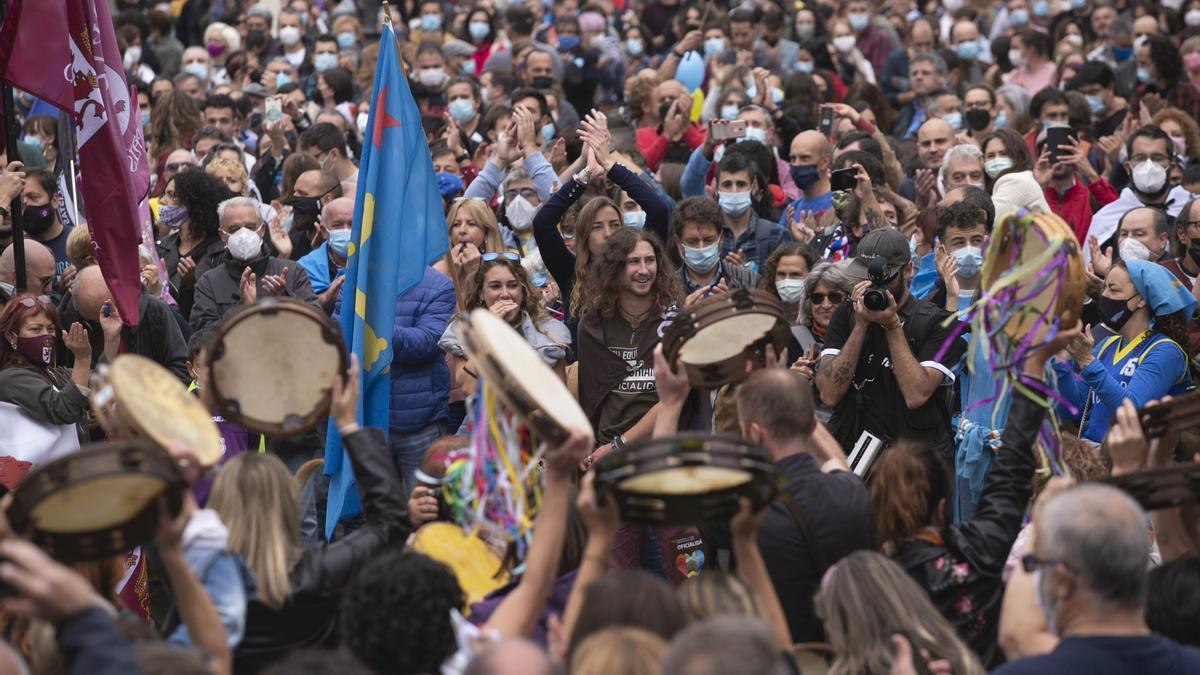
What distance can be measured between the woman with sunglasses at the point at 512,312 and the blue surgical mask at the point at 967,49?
29.4 feet

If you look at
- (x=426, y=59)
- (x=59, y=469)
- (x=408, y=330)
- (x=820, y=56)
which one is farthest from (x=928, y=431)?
(x=820, y=56)

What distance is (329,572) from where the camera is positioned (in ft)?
15.4

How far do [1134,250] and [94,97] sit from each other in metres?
5.58

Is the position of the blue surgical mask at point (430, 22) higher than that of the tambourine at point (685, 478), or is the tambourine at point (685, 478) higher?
the tambourine at point (685, 478)

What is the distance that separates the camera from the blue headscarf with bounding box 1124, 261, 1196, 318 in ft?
24.5

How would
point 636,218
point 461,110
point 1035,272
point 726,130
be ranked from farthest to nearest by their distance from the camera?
point 461,110
point 726,130
point 636,218
point 1035,272

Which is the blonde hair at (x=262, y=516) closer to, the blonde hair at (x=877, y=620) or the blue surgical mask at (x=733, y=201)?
the blonde hair at (x=877, y=620)

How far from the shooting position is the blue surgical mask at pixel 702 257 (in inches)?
333

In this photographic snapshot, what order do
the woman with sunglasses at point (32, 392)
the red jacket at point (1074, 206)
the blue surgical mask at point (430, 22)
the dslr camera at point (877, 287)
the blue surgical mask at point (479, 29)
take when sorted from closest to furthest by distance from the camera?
the dslr camera at point (877, 287)
the woman with sunglasses at point (32, 392)
the red jacket at point (1074, 206)
the blue surgical mask at point (479, 29)
the blue surgical mask at point (430, 22)

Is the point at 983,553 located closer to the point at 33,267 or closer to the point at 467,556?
the point at 467,556

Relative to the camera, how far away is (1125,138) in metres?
11.5

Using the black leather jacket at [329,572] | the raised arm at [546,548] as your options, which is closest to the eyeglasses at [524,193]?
the black leather jacket at [329,572]

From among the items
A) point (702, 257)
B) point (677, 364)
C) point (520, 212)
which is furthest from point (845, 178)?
point (677, 364)

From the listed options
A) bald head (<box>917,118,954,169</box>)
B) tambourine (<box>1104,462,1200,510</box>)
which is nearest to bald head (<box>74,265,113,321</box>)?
tambourine (<box>1104,462,1200,510</box>)
